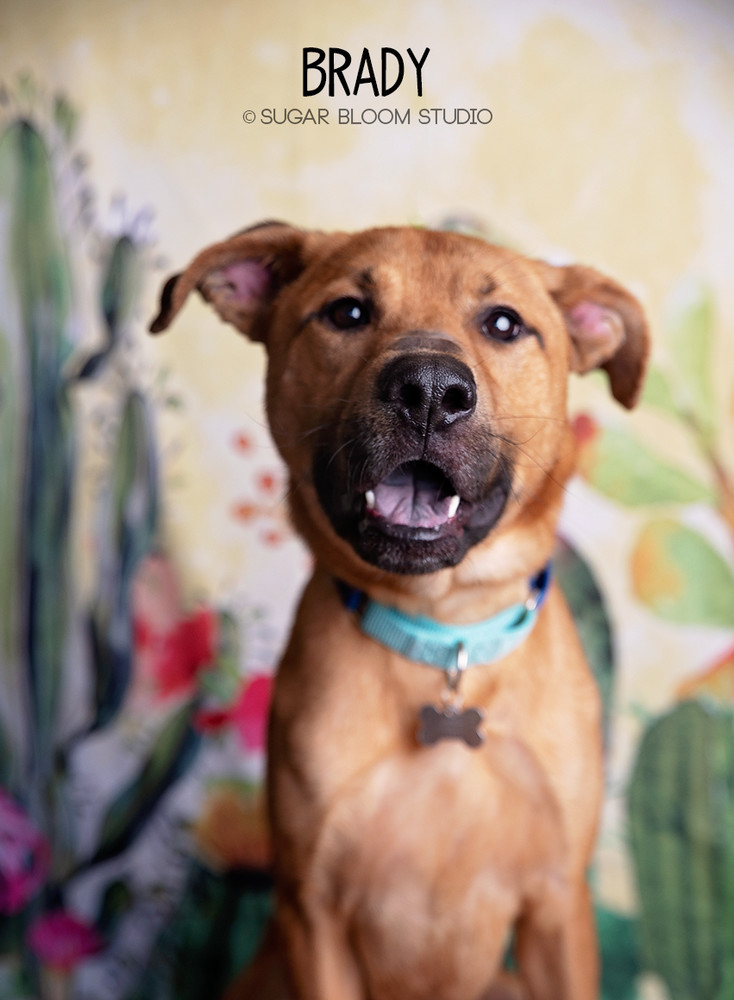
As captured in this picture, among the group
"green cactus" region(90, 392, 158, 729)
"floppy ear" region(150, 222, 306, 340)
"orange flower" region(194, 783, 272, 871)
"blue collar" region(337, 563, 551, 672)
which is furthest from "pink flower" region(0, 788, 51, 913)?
"floppy ear" region(150, 222, 306, 340)

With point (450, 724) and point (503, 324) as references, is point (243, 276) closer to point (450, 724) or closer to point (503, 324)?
point (503, 324)

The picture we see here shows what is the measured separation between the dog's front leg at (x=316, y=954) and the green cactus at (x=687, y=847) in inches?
54.0

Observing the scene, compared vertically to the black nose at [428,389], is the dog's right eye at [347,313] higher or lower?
higher

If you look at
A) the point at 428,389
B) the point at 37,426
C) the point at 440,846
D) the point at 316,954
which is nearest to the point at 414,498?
the point at 428,389

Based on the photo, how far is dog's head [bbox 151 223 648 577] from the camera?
1738 mm

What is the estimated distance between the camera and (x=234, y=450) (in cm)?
302

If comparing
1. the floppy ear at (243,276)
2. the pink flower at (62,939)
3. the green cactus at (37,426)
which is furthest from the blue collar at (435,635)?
the pink flower at (62,939)

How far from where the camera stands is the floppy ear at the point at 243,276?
208 centimetres

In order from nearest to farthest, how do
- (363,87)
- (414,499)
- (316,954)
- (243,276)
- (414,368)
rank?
(414,368) < (414,499) < (316,954) < (243,276) < (363,87)

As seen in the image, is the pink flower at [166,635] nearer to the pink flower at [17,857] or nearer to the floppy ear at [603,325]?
the pink flower at [17,857]

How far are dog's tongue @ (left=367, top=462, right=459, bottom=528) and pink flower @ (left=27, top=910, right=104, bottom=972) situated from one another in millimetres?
1986

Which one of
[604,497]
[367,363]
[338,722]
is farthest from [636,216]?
[338,722]

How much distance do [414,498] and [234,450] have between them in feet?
4.16

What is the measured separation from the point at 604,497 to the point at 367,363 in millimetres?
1483
